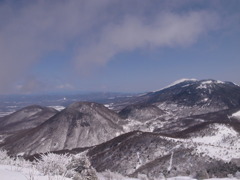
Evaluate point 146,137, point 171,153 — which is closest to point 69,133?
point 146,137

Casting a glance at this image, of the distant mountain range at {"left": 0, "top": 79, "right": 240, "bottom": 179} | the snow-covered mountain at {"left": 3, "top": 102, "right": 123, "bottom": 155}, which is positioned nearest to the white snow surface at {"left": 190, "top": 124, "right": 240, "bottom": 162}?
the distant mountain range at {"left": 0, "top": 79, "right": 240, "bottom": 179}

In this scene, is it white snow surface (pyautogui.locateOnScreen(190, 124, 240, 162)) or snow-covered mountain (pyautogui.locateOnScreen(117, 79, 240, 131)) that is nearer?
white snow surface (pyautogui.locateOnScreen(190, 124, 240, 162))

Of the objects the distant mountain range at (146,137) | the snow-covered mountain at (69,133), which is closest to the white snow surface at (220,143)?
the distant mountain range at (146,137)

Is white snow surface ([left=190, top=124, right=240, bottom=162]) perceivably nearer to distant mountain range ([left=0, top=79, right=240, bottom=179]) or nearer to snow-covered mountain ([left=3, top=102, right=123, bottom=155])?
distant mountain range ([left=0, top=79, right=240, bottom=179])

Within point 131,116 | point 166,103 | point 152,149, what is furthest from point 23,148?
point 166,103

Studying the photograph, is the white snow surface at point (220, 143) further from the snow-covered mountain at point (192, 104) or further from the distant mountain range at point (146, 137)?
the snow-covered mountain at point (192, 104)

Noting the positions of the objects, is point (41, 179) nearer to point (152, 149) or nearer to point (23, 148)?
point (152, 149)

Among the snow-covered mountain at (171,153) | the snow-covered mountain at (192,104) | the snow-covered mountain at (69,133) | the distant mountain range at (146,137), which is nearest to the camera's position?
the snow-covered mountain at (171,153)

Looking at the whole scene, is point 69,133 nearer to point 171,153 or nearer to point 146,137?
point 146,137
